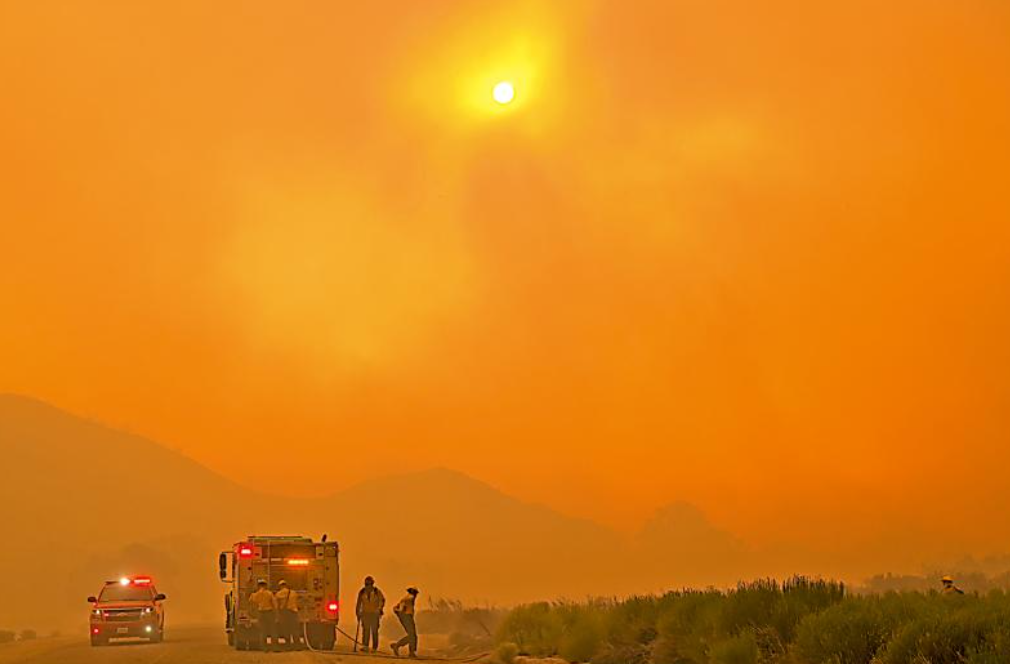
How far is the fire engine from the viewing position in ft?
112

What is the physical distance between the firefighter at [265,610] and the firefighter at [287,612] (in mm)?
196

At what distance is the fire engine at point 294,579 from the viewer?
34.2 m

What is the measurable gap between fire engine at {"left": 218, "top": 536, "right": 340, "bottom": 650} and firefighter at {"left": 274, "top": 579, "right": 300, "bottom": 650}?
0.22m

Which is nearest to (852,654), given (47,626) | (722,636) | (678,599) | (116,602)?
(722,636)

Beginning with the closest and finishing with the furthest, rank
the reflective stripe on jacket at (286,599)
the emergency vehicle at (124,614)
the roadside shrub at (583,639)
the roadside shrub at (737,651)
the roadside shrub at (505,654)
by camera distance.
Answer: the roadside shrub at (737,651) < the roadside shrub at (583,639) < the roadside shrub at (505,654) < the reflective stripe on jacket at (286,599) < the emergency vehicle at (124,614)

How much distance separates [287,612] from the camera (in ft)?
112

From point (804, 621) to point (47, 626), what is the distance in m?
185

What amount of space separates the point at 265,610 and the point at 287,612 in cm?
88

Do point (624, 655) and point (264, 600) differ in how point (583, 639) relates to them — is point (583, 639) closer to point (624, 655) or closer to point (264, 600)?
point (624, 655)

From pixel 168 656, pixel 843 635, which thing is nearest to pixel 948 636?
pixel 843 635

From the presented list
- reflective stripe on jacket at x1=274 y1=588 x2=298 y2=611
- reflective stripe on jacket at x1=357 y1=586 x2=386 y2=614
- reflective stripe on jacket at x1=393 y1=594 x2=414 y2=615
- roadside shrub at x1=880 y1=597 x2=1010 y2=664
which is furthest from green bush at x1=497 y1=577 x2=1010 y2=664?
reflective stripe on jacket at x1=274 y1=588 x2=298 y2=611

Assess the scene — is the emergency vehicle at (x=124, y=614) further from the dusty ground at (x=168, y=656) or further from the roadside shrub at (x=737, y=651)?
the roadside shrub at (x=737, y=651)

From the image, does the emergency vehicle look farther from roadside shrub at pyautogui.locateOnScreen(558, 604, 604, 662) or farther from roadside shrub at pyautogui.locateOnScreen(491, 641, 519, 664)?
roadside shrub at pyautogui.locateOnScreen(558, 604, 604, 662)

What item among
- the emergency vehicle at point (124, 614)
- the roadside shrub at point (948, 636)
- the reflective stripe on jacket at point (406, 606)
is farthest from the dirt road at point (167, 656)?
the roadside shrub at point (948, 636)
